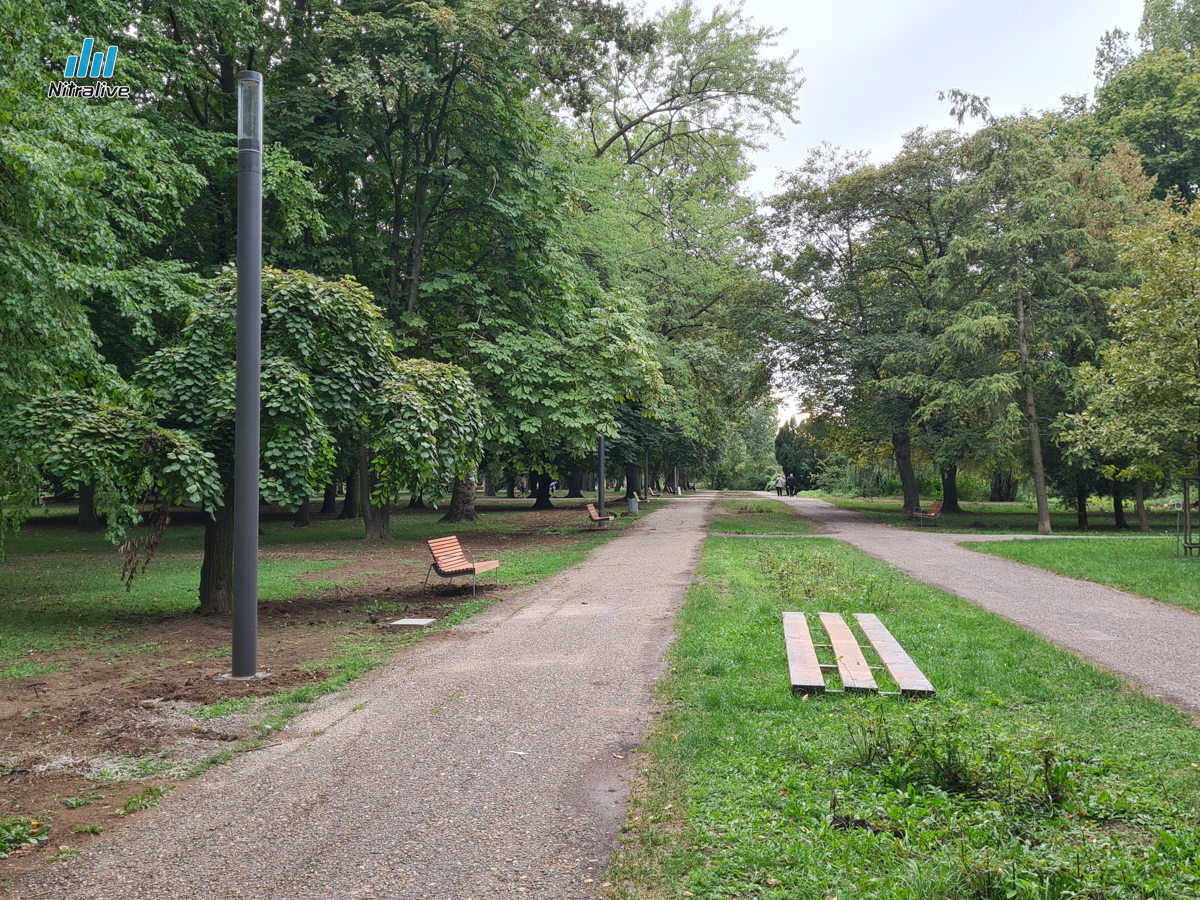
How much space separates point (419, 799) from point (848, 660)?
12.3ft


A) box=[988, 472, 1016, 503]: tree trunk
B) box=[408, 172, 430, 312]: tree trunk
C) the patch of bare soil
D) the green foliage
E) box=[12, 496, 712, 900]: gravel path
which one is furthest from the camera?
box=[988, 472, 1016, 503]: tree trunk

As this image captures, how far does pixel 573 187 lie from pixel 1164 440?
1396cm

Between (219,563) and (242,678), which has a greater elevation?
(219,563)

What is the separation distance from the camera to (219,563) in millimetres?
9617

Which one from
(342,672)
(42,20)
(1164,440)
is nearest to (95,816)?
(342,672)

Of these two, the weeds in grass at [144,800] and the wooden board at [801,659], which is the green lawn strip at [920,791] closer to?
the wooden board at [801,659]

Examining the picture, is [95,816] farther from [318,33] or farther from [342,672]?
[318,33]

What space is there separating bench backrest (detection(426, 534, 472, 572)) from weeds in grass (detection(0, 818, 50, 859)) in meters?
7.04

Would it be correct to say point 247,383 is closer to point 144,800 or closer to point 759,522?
point 144,800

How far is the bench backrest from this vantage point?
11.1 metres

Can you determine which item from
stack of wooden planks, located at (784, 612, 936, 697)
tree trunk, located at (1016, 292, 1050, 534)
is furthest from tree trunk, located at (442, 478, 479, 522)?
stack of wooden planks, located at (784, 612, 936, 697)

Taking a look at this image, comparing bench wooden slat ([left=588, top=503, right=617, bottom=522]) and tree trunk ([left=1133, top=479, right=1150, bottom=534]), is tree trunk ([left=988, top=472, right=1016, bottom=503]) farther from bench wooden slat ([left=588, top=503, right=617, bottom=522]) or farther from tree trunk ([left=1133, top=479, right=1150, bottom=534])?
bench wooden slat ([left=588, top=503, right=617, bottom=522])

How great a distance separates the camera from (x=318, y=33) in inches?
656

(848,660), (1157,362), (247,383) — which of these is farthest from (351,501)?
(848,660)
